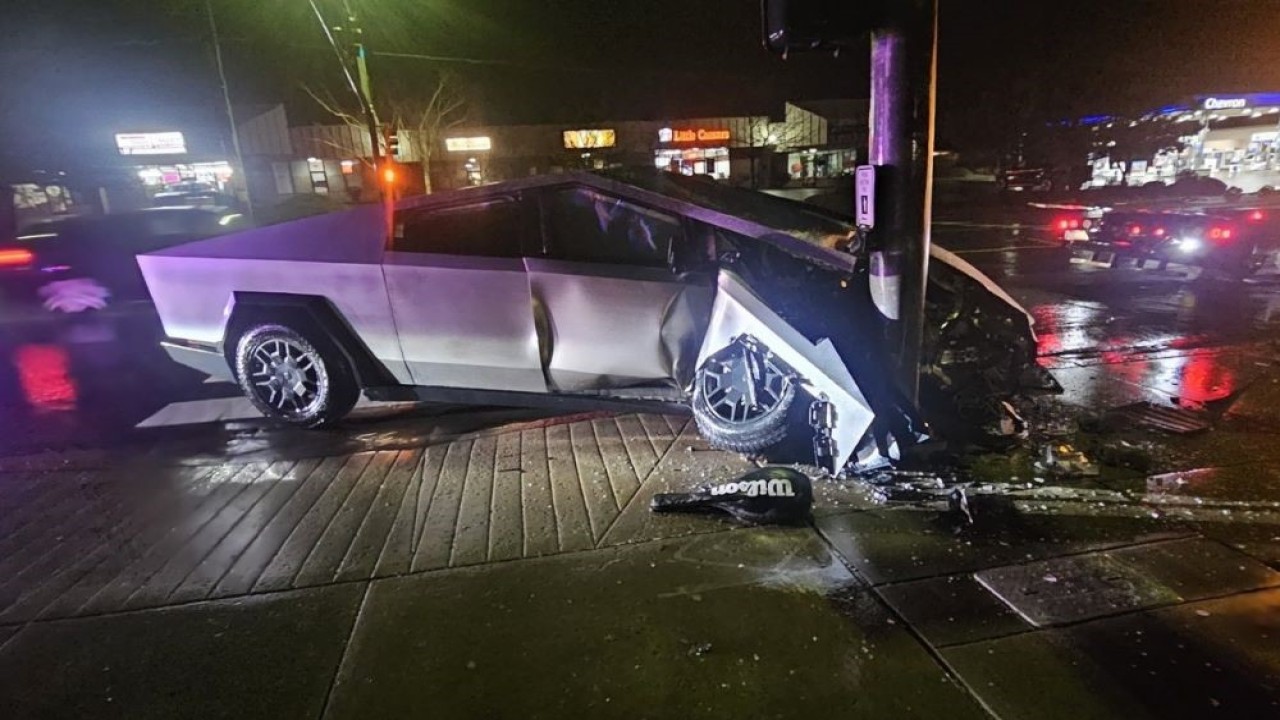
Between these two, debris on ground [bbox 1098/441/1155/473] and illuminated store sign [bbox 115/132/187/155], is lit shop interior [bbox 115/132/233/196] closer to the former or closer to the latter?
illuminated store sign [bbox 115/132/187/155]

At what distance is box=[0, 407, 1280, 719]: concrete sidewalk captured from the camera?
8.00 feet

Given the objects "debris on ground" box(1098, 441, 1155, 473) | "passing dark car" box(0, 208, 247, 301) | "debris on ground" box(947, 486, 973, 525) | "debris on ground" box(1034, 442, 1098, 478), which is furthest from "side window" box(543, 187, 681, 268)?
"passing dark car" box(0, 208, 247, 301)

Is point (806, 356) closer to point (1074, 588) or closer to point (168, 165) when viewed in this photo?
point (1074, 588)

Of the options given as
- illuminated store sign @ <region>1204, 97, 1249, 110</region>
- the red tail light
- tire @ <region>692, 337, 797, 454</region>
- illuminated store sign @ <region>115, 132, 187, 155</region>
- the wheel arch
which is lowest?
tire @ <region>692, 337, 797, 454</region>

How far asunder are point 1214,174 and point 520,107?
108ft

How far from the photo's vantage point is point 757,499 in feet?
11.9

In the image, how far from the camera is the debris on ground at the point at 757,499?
360 cm

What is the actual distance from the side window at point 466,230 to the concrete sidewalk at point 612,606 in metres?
1.48

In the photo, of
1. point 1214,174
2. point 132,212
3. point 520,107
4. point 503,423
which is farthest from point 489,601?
point 1214,174

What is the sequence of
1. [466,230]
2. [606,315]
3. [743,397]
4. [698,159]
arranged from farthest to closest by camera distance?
[698,159] < [466,230] < [606,315] < [743,397]

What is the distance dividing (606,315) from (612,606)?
1930 mm

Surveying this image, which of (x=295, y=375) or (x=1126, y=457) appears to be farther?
(x=295, y=375)

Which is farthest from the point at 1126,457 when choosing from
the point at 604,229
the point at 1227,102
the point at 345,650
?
the point at 1227,102

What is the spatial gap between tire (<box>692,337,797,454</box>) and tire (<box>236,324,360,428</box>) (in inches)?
98.0
